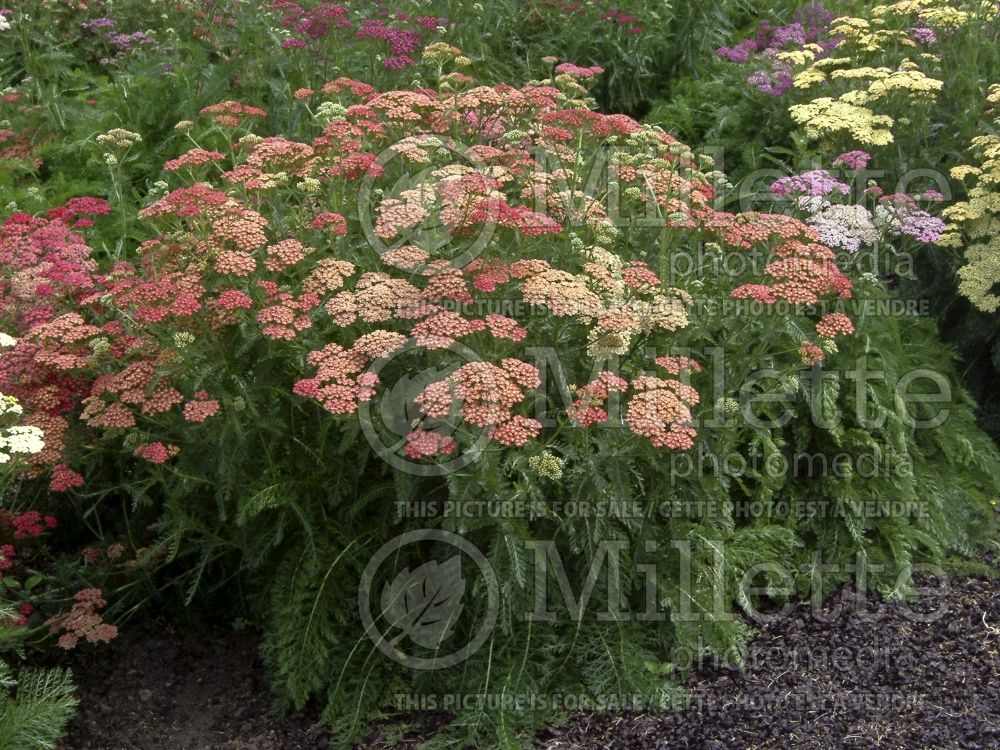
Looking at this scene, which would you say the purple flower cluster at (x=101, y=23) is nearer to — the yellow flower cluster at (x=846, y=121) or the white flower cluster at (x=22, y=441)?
the yellow flower cluster at (x=846, y=121)

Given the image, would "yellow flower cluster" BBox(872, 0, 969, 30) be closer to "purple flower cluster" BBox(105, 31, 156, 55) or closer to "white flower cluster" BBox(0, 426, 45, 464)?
"purple flower cluster" BBox(105, 31, 156, 55)

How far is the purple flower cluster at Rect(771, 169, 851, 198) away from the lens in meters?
4.18

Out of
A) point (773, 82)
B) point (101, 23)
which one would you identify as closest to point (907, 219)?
point (773, 82)

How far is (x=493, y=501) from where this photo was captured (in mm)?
2990

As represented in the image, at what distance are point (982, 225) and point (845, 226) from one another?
2.32 ft

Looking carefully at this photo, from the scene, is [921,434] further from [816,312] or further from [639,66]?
[639,66]

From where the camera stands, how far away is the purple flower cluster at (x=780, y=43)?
545 cm

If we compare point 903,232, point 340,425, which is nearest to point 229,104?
point 340,425

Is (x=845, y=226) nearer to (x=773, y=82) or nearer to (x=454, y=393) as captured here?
(x=773, y=82)

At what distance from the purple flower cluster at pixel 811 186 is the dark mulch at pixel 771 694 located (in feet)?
5.03

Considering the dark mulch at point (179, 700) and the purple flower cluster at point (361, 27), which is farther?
the purple flower cluster at point (361, 27)

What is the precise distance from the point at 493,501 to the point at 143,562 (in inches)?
46.6

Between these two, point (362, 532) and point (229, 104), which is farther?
point (229, 104)

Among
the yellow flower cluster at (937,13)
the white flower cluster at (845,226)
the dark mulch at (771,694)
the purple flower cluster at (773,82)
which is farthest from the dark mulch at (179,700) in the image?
the yellow flower cluster at (937,13)
